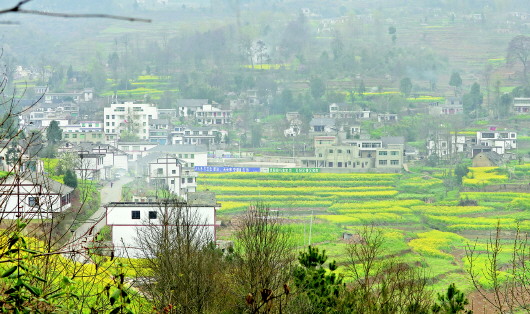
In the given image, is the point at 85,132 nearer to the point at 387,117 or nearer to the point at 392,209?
the point at 387,117

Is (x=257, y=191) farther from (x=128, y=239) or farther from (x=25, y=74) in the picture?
(x=25, y=74)

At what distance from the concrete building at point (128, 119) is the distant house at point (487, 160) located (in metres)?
12.1

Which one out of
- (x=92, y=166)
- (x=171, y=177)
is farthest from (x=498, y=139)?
(x=92, y=166)

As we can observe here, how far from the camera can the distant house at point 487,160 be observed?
90.5 feet

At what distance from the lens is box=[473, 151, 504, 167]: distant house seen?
1086 inches

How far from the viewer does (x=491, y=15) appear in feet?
164

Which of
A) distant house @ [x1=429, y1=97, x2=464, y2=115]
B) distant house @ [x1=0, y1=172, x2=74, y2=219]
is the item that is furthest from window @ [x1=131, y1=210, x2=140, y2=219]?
distant house @ [x1=429, y1=97, x2=464, y2=115]

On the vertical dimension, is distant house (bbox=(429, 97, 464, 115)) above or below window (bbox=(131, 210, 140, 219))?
above

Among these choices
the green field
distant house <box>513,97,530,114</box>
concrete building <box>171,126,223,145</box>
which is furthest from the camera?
distant house <box>513,97,530,114</box>

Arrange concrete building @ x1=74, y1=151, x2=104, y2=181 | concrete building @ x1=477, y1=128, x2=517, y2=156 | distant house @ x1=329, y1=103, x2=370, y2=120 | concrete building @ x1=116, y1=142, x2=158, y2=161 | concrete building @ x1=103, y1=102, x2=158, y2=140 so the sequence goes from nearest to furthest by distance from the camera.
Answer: concrete building @ x1=74, y1=151, x2=104, y2=181
concrete building @ x1=116, y1=142, x2=158, y2=161
concrete building @ x1=477, y1=128, x2=517, y2=156
concrete building @ x1=103, y1=102, x2=158, y2=140
distant house @ x1=329, y1=103, x2=370, y2=120

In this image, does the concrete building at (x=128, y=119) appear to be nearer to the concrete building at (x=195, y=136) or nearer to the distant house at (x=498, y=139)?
the concrete building at (x=195, y=136)

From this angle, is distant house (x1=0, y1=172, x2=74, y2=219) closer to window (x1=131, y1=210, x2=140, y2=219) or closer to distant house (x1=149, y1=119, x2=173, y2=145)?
Result: window (x1=131, y1=210, x2=140, y2=219)

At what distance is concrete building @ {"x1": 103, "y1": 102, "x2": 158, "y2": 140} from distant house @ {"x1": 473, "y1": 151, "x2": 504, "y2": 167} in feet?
39.6

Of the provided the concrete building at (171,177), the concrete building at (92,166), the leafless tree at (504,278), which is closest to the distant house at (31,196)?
the leafless tree at (504,278)
